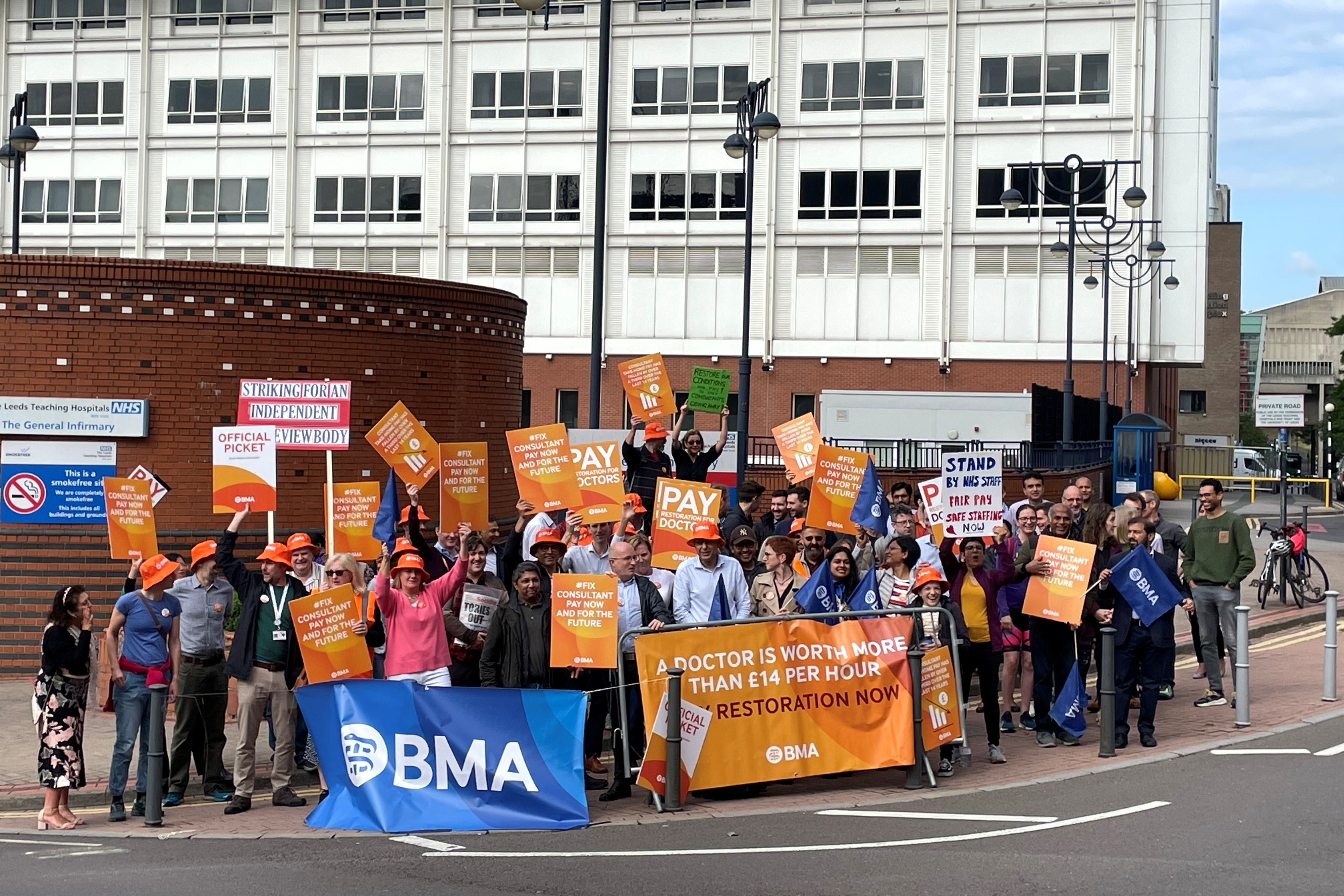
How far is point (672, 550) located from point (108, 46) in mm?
43525

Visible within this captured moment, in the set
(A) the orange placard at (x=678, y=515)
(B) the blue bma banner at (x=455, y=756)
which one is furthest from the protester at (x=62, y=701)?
(A) the orange placard at (x=678, y=515)

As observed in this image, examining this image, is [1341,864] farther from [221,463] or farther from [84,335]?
[84,335]

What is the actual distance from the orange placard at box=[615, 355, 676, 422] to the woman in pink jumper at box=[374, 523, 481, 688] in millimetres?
5797

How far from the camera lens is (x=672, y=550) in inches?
495

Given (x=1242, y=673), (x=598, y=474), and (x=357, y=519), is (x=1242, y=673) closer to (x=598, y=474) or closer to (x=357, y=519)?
(x=598, y=474)

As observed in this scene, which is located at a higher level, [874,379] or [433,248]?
[433,248]

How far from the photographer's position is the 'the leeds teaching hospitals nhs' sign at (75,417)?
15.7 m

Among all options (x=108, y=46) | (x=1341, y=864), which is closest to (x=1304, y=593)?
(x=1341, y=864)

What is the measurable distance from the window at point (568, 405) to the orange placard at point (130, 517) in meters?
35.9

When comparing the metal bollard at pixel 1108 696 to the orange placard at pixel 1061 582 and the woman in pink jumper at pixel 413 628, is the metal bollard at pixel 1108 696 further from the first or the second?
the woman in pink jumper at pixel 413 628

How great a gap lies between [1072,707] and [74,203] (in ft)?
150

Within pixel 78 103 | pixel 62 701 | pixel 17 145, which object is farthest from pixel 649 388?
pixel 78 103

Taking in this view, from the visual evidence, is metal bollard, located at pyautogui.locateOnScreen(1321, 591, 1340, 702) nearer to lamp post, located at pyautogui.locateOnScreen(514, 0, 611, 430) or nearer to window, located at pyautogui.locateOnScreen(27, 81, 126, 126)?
lamp post, located at pyautogui.locateOnScreen(514, 0, 611, 430)

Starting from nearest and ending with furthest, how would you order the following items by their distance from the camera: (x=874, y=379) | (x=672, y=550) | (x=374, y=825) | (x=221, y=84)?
(x=374, y=825) < (x=672, y=550) < (x=874, y=379) < (x=221, y=84)
